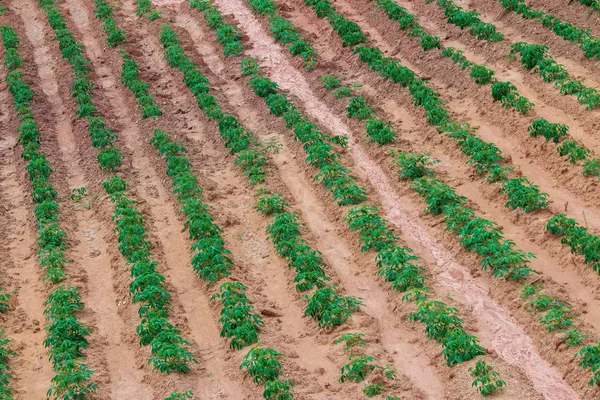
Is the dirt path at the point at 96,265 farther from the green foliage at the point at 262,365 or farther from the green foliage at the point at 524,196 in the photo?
the green foliage at the point at 524,196

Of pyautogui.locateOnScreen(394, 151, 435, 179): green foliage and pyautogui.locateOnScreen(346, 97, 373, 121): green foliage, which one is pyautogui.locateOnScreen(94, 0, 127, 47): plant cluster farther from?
pyautogui.locateOnScreen(394, 151, 435, 179): green foliage

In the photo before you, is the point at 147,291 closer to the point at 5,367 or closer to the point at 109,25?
the point at 5,367

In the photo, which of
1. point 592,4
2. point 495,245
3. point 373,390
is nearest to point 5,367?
point 373,390

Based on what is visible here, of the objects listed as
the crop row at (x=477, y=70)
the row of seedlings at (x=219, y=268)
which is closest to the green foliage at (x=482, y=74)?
the crop row at (x=477, y=70)

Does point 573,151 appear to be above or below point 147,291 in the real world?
above

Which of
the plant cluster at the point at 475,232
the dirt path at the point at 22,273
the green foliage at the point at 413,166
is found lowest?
the dirt path at the point at 22,273

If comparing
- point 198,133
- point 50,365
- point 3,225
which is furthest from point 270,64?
point 50,365

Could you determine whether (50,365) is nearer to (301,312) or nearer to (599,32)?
(301,312)
